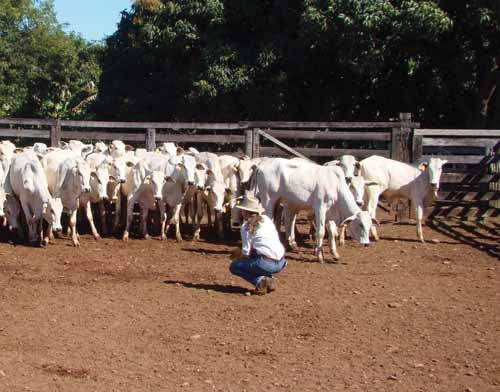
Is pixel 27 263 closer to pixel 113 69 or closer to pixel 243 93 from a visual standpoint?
pixel 243 93

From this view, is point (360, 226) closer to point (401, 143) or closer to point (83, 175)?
point (83, 175)

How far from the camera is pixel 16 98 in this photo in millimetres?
33062

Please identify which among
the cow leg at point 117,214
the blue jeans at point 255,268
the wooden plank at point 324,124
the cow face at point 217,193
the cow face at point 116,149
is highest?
the wooden plank at point 324,124

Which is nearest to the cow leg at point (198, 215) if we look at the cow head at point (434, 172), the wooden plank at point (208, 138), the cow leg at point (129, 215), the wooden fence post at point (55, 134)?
the cow leg at point (129, 215)

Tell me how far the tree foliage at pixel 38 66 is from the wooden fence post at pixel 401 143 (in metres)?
17.9

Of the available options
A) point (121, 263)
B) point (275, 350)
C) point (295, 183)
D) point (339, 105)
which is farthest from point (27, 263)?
point (339, 105)

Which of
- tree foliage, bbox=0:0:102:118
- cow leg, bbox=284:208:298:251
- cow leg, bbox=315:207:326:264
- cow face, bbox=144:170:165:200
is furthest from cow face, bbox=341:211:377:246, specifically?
A: tree foliage, bbox=0:0:102:118

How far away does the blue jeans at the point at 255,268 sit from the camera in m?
10.3

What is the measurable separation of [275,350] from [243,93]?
16107 mm

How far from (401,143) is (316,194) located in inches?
197

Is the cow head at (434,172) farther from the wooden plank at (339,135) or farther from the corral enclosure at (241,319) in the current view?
the wooden plank at (339,135)

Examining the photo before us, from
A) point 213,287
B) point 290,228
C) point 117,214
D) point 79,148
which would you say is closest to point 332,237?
point 290,228

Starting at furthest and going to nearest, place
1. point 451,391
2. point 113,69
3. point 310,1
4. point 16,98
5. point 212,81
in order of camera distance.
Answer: point 16,98, point 113,69, point 212,81, point 310,1, point 451,391

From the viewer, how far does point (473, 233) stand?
15672mm
